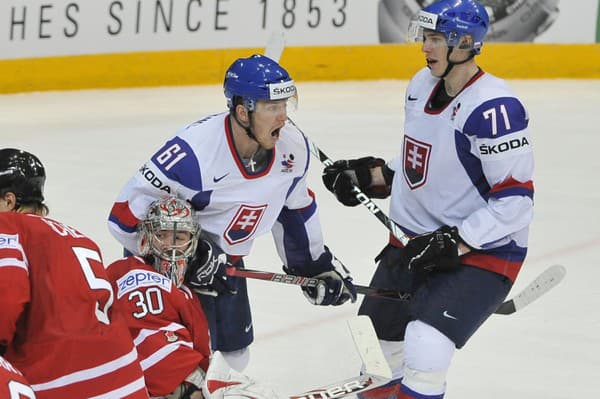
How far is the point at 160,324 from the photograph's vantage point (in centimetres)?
265

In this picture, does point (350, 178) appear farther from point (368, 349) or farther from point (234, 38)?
point (234, 38)

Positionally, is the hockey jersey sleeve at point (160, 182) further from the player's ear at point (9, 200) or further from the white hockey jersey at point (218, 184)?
the player's ear at point (9, 200)

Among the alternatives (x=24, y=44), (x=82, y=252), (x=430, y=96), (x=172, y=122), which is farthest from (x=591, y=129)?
(x=82, y=252)

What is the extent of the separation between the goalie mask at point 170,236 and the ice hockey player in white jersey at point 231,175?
0.21ft

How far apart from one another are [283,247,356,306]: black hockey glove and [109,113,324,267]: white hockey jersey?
0.65 ft

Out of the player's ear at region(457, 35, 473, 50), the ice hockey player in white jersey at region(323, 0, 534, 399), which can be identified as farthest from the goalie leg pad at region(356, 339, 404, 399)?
the player's ear at region(457, 35, 473, 50)

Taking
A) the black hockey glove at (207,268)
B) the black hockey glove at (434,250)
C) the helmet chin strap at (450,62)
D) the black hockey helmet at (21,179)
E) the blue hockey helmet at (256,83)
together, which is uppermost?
the helmet chin strap at (450,62)

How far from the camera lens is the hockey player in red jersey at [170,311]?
2.59m

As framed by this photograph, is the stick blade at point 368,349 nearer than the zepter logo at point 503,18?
Yes

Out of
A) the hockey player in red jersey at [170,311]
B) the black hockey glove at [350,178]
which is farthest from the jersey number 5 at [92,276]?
the black hockey glove at [350,178]

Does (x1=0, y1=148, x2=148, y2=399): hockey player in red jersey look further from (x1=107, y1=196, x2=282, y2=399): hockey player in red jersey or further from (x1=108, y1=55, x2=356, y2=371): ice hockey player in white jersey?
(x1=108, y1=55, x2=356, y2=371): ice hockey player in white jersey

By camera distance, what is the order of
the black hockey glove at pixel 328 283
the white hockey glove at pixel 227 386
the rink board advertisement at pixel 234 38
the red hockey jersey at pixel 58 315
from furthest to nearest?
the rink board advertisement at pixel 234 38 → the black hockey glove at pixel 328 283 → the white hockey glove at pixel 227 386 → the red hockey jersey at pixel 58 315

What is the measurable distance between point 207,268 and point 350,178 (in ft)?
2.04

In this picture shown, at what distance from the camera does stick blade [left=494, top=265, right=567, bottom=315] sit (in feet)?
10.9
